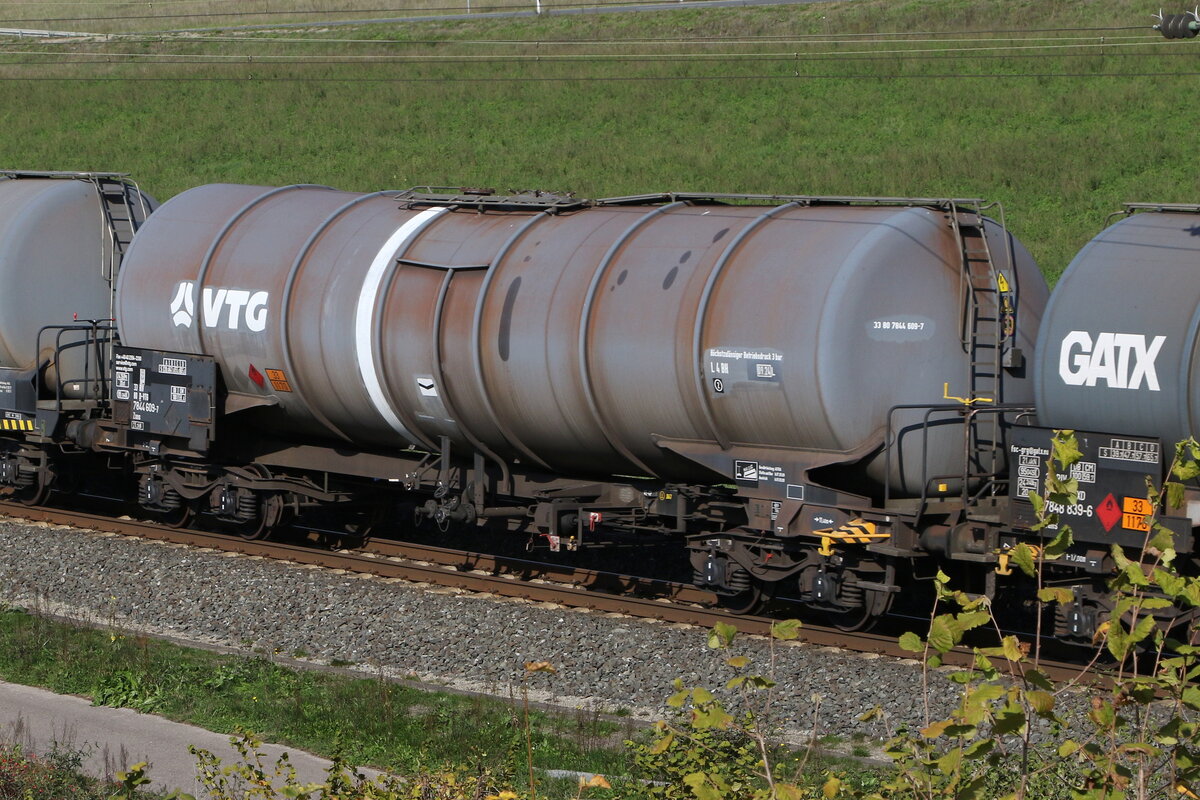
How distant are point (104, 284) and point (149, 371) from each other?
2.47 metres

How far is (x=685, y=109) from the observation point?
4588 cm

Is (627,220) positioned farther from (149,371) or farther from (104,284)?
(104,284)

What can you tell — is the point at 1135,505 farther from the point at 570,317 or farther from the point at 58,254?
the point at 58,254

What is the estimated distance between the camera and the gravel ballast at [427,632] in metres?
12.1

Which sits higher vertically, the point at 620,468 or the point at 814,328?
the point at 814,328

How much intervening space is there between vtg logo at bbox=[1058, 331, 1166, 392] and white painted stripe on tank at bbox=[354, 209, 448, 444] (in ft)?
23.9

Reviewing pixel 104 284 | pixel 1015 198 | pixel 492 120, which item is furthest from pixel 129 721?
pixel 492 120

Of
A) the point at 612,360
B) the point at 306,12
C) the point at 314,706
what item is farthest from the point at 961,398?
the point at 306,12

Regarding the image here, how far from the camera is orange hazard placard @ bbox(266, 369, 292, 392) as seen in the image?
53.4ft

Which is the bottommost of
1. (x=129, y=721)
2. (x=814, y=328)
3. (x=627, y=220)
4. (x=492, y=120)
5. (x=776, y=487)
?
(x=129, y=721)

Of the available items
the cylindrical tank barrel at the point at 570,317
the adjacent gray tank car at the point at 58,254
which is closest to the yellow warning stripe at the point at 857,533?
the cylindrical tank barrel at the point at 570,317

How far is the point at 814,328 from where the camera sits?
12297mm

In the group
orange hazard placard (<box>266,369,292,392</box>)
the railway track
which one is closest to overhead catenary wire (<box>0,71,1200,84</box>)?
the railway track

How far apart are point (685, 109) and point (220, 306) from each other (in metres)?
31.3
